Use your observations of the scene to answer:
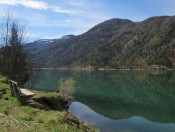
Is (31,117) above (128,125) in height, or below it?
above

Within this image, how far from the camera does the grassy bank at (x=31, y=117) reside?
16188mm

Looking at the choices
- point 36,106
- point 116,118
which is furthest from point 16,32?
point 36,106

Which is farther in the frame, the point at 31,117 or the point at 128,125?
the point at 128,125

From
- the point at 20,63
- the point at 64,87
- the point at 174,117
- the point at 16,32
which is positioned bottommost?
the point at 174,117

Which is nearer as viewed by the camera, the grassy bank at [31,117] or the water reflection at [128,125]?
the grassy bank at [31,117]

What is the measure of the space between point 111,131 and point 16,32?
969 inches

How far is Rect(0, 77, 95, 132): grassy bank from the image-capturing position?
53.1ft

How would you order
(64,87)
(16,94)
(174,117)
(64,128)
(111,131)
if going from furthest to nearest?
(64,87), (174,117), (111,131), (16,94), (64,128)

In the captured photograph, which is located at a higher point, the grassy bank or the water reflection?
the grassy bank

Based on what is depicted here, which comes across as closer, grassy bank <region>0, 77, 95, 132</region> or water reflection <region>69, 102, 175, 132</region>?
grassy bank <region>0, 77, 95, 132</region>

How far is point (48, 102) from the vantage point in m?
27.2

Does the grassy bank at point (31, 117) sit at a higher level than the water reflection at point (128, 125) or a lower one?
higher

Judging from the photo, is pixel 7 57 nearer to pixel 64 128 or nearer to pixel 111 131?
pixel 111 131

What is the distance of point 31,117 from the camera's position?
1914 cm
